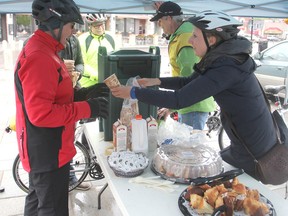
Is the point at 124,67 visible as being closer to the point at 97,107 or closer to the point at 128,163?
the point at 97,107

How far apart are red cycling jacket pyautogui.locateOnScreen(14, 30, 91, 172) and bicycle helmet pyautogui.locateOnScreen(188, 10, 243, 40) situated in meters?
0.82

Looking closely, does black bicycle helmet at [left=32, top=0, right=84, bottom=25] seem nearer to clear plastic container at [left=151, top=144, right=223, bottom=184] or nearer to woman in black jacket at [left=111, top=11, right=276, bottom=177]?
woman in black jacket at [left=111, top=11, right=276, bottom=177]

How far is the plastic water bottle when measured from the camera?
6.01ft

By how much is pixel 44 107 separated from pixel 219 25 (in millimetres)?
1028

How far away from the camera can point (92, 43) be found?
12.6 ft

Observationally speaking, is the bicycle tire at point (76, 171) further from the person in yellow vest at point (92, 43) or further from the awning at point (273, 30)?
the awning at point (273, 30)

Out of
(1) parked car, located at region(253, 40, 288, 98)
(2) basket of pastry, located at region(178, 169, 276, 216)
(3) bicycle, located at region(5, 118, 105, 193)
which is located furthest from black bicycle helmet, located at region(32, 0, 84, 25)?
(1) parked car, located at region(253, 40, 288, 98)

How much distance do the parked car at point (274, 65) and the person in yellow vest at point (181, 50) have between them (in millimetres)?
5201

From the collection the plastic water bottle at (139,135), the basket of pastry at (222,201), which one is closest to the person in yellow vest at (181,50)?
the plastic water bottle at (139,135)

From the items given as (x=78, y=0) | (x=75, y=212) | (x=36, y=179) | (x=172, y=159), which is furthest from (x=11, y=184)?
(x=172, y=159)

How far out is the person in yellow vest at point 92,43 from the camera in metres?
3.73

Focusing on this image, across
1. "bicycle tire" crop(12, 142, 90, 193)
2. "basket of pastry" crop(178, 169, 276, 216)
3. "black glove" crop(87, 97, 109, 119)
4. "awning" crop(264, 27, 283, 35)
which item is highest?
"awning" crop(264, 27, 283, 35)

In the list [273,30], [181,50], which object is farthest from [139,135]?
[273,30]

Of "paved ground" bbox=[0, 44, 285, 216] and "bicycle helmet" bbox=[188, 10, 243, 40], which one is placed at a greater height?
"bicycle helmet" bbox=[188, 10, 243, 40]
